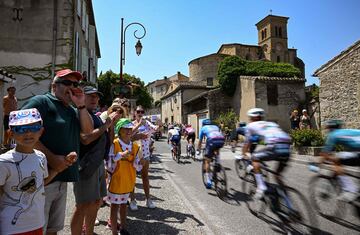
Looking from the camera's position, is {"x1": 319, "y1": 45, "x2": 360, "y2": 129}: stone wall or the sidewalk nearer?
the sidewalk

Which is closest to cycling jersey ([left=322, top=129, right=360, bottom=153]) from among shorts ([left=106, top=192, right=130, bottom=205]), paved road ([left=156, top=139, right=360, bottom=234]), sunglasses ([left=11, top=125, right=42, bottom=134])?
paved road ([left=156, top=139, right=360, bottom=234])

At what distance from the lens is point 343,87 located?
1858 centimetres

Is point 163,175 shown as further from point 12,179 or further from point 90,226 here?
point 12,179

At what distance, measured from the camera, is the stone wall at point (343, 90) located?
17906 mm

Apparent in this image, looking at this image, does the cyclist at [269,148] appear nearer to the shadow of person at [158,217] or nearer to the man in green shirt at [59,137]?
the shadow of person at [158,217]

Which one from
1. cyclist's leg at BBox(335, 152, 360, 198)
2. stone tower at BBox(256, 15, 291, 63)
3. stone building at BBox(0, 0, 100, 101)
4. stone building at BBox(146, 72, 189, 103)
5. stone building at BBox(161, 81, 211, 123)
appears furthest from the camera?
stone building at BBox(146, 72, 189, 103)

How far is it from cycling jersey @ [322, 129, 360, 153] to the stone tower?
6667 centimetres

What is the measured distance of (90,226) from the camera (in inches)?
139

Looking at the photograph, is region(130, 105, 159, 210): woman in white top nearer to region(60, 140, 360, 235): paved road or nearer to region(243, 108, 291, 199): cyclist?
region(60, 140, 360, 235): paved road

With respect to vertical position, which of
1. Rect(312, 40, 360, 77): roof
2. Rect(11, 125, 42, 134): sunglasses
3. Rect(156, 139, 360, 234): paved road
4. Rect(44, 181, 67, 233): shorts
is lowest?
Rect(156, 139, 360, 234): paved road

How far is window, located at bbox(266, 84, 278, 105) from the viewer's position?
3084 centimetres

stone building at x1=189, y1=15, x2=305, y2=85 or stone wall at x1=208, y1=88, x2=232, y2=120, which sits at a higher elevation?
stone building at x1=189, y1=15, x2=305, y2=85

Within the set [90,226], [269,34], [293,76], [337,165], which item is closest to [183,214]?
[90,226]

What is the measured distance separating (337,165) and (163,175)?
591 cm
